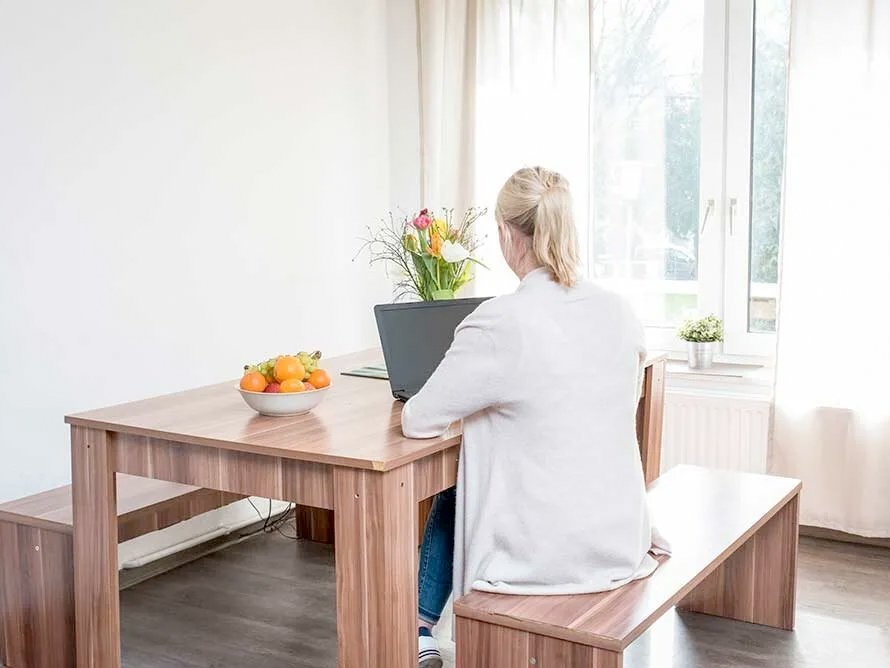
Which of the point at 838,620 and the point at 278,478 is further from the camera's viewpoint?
the point at 838,620

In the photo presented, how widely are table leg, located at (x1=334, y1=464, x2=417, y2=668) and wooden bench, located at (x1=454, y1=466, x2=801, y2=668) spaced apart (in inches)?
5.9

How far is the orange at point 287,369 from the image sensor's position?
8.33 feet

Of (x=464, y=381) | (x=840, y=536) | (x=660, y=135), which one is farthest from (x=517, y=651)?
(x=660, y=135)

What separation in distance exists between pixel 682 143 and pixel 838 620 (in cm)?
193

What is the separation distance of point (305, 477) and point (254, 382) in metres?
0.37

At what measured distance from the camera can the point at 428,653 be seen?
8.85 feet

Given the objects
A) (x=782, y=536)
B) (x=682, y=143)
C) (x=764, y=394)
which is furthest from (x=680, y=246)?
(x=782, y=536)

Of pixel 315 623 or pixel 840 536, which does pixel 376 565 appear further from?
pixel 840 536

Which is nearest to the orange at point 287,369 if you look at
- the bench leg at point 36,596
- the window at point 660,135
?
the bench leg at point 36,596

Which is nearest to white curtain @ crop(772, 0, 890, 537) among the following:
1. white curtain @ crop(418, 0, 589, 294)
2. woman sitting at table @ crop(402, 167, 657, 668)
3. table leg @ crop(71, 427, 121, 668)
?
white curtain @ crop(418, 0, 589, 294)

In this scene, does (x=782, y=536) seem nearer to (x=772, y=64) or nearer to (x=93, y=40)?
(x=772, y=64)

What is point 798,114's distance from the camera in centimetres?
379

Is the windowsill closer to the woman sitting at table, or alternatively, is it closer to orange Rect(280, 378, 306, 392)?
the woman sitting at table

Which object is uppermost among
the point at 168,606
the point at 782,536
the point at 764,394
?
the point at 764,394
